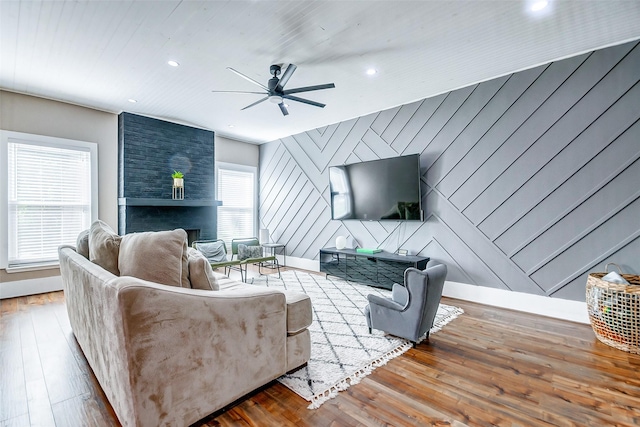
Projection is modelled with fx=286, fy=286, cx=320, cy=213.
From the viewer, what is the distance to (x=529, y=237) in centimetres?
342

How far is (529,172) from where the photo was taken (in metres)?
3.42

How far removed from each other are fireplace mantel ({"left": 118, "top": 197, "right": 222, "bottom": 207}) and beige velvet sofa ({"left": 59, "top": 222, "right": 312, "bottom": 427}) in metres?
2.96

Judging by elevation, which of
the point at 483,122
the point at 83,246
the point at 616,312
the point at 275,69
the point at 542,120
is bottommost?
the point at 616,312

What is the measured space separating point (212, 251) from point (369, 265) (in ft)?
8.37

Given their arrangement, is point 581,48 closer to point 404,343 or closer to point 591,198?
point 591,198

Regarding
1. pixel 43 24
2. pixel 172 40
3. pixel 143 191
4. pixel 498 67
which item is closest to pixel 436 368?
pixel 498 67

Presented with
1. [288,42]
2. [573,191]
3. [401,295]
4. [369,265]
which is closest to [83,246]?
[288,42]

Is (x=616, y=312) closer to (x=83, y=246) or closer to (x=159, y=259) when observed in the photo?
(x=159, y=259)

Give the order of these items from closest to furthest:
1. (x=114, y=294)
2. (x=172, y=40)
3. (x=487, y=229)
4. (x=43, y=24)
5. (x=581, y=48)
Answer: (x=114, y=294)
(x=43, y=24)
(x=172, y=40)
(x=581, y=48)
(x=487, y=229)

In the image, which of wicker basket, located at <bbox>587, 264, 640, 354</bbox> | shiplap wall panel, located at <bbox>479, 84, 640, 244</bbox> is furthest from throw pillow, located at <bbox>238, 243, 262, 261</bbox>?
wicker basket, located at <bbox>587, 264, 640, 354</bbox>

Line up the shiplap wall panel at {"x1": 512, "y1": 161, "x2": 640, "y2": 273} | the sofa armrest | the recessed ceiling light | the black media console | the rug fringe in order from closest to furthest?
1. the sofa armrest
2. the rug fringe
3. the recessed ceiling light
4. the shiplap wall panel at {"x1": 512, "y1": 161, "x2": 640, "y2": 273}
5. the black media console

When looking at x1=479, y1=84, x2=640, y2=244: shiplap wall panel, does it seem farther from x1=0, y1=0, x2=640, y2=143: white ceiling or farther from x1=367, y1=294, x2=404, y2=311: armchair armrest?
x1=367, y1=294, x2=404, y2=311: armchair armrest

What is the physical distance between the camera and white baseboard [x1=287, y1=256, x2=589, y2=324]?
123 inches

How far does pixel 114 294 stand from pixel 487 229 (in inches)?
155
